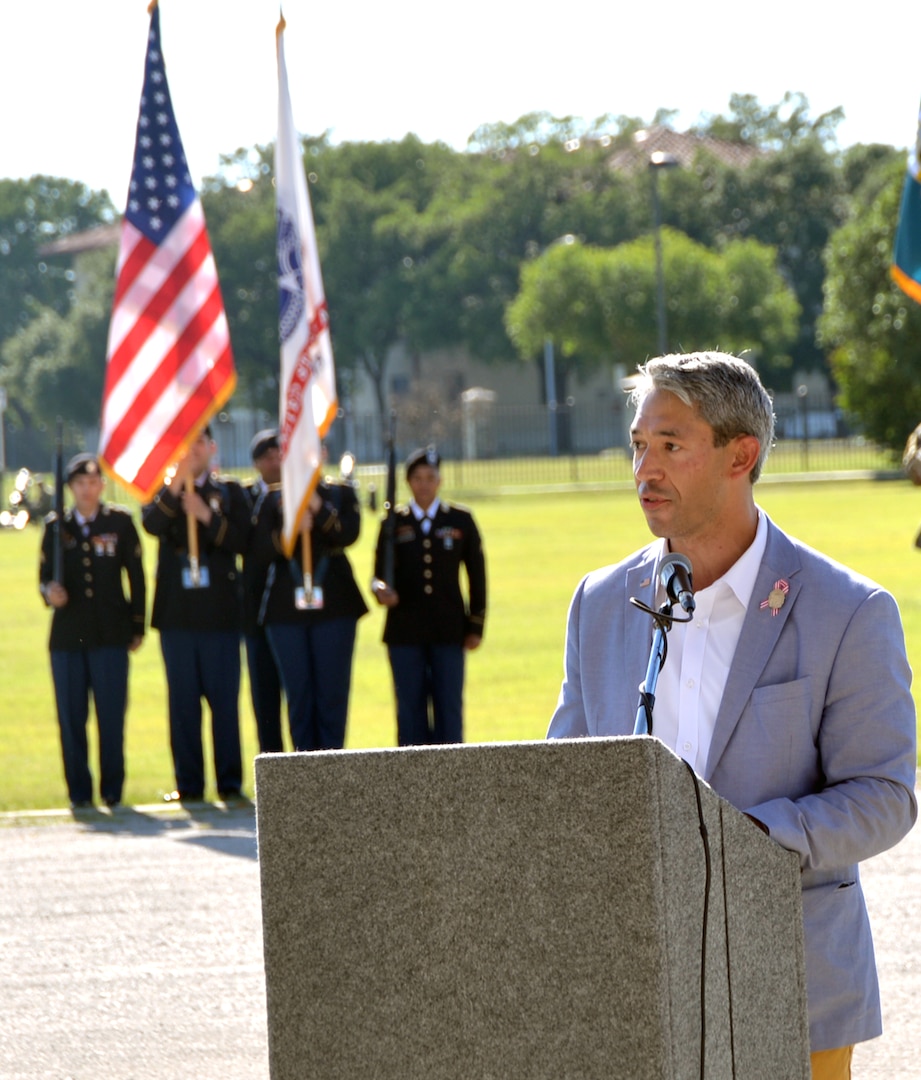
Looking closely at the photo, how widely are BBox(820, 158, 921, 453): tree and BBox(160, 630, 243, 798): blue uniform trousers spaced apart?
113 feet

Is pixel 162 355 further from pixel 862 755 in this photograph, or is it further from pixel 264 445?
pixel 862 755

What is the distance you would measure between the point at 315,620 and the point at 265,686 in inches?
27.1

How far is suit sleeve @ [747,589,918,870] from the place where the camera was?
2.65 m

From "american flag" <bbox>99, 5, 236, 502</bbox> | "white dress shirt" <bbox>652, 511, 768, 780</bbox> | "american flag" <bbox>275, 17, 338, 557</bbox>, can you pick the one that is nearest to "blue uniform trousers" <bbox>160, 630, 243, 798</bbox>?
"american flag" <bbox>275, 17, 338, 557</bbox>

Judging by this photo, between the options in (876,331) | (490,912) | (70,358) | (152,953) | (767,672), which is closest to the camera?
(490,912)

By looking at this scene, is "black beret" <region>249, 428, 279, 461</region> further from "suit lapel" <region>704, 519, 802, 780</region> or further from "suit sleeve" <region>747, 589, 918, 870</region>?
"suit sleeve" <region>747, 589, 918, 870</region>

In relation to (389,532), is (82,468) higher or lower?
higher

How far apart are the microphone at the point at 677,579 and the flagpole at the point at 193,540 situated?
24.7 feet

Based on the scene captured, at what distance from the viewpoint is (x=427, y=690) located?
10188 mm

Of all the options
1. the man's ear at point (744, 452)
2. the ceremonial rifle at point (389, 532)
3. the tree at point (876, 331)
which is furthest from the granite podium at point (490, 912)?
the tree at point (876, 331)

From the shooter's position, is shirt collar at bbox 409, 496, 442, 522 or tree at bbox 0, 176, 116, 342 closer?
shirt collar at bbox 409, 496, 442, 522

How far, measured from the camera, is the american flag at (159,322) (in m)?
10.2

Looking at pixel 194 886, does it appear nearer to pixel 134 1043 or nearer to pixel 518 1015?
pixel 134 1043

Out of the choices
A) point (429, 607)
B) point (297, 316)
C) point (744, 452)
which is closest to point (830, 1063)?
point (744, 452)
